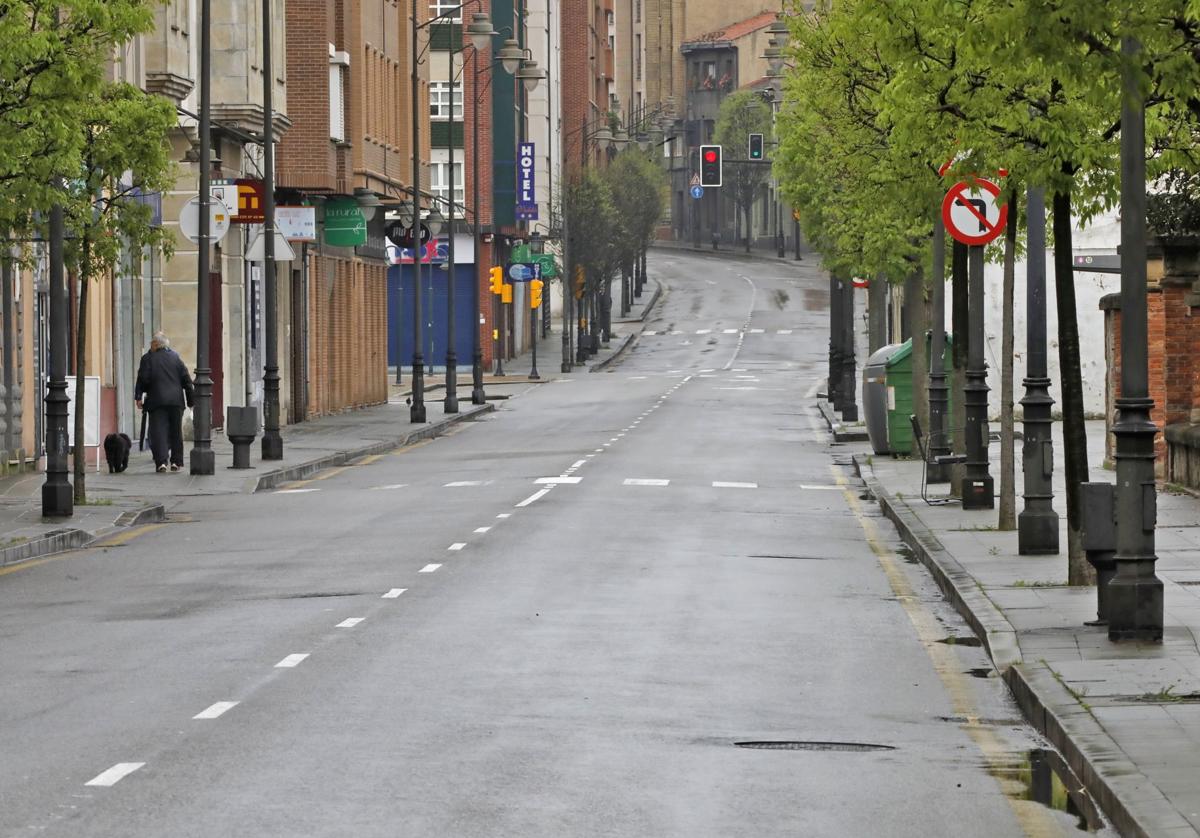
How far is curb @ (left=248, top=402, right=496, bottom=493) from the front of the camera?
3378 cm

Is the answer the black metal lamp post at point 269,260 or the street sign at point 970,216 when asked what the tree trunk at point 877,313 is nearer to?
the black metal lamp post at point 269,260

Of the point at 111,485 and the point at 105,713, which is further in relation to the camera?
the point at 111,485

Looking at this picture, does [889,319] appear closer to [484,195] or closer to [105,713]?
[484,195]

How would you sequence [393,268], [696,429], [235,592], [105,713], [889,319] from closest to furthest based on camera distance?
[105,713] < [235,592] < [696,429] < [889,319] < [393,268]

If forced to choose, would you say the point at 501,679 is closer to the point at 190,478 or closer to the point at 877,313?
the point at 190,478

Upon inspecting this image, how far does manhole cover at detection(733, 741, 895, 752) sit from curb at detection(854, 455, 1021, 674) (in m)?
2.54

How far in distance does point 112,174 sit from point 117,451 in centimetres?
786

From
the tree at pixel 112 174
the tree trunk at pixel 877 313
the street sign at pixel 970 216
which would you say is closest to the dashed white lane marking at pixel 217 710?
the street sign at pixel 970 216

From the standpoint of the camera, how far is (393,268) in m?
92.4

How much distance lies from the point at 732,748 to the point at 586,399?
5130 cm

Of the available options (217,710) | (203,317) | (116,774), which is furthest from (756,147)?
(116,774)

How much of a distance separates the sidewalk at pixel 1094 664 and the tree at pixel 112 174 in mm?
9153

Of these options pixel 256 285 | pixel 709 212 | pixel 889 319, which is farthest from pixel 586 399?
pixel 709 212

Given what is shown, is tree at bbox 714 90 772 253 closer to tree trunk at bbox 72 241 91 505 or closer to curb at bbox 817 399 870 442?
curb at bbox 817 399 870 442
